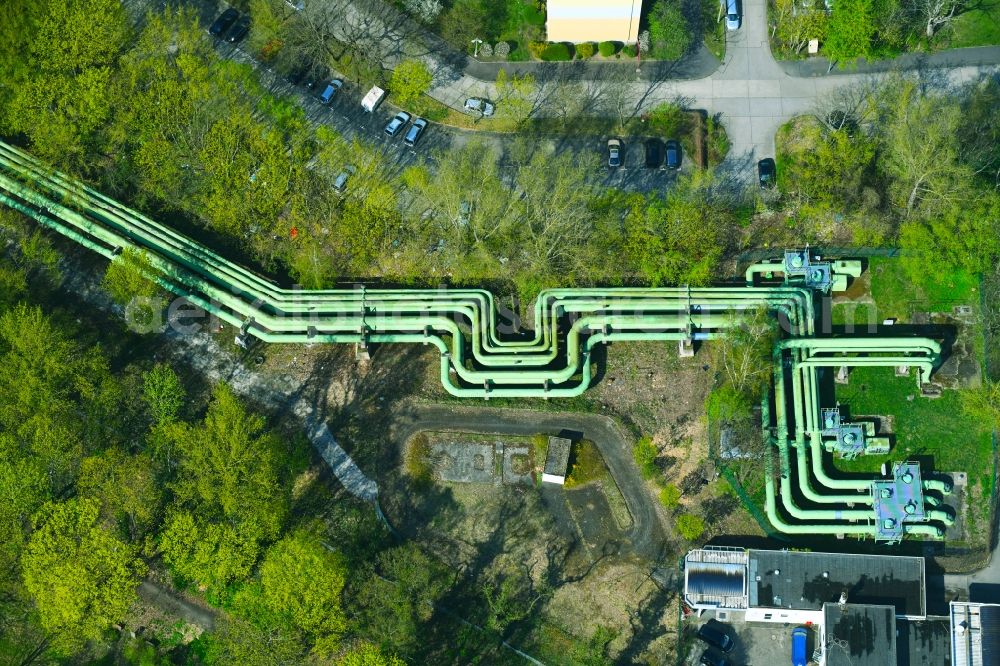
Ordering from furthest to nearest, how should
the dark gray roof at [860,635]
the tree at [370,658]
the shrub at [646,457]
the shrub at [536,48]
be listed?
the shrub at [536,48], the shrub at [646,457], the dark gray roof at [860,635], the tree at [370,658]

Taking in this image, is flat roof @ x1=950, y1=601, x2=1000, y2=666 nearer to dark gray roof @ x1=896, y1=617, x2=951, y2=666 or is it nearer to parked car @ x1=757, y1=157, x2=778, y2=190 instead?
dark gray roof @ x1=896, y1=617, x2=951, y2=666

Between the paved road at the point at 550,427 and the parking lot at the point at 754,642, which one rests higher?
the paved road at the point at 550,427

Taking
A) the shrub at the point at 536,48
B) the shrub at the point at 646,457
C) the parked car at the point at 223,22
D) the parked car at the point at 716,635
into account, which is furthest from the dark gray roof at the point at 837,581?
the parked car at the point at 223,22

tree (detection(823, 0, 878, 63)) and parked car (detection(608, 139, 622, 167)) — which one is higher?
tree (detection(823, 0, 878, 63))

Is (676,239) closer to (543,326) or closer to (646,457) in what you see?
(543,326)

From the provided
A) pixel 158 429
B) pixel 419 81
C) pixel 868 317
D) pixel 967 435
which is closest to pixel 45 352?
pixel 158 429

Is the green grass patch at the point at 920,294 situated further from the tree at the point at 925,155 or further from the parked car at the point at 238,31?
the parked car at the point at 238,31

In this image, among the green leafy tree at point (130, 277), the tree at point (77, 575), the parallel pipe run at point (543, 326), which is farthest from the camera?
the green leafy tree at point (130, 277)

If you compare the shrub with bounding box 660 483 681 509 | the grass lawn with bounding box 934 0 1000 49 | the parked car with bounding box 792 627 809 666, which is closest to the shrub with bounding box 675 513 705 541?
the shrub with bounding box 660 483 681 509
